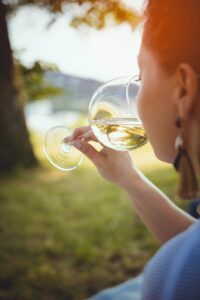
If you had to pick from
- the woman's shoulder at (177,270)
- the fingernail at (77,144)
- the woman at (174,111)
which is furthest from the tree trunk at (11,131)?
the woman's shoulder at (177,270)

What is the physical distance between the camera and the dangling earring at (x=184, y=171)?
789 mm

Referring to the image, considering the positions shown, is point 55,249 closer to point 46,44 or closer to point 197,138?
point 46,44

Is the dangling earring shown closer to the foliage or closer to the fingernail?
the fingernail

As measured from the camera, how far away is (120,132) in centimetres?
108

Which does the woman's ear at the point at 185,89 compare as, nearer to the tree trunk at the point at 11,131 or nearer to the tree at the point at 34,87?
the tree at the point at 34,87

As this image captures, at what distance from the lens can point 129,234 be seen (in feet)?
10.8

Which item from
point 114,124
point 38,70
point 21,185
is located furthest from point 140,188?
point 21,185

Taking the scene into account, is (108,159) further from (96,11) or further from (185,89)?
(96,11)

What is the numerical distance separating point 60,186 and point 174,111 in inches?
150

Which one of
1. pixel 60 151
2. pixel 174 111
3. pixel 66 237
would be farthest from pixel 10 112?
pixel 174 111

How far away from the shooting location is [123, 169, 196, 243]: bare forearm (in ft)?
3.96

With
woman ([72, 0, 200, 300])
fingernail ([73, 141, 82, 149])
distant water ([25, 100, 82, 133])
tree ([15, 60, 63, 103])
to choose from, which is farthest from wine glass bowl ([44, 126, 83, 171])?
distant water ([25, 100, 82, 133])

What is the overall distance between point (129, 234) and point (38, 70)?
1388 mm

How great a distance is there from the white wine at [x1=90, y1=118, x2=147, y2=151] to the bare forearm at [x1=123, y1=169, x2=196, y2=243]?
15 cm
